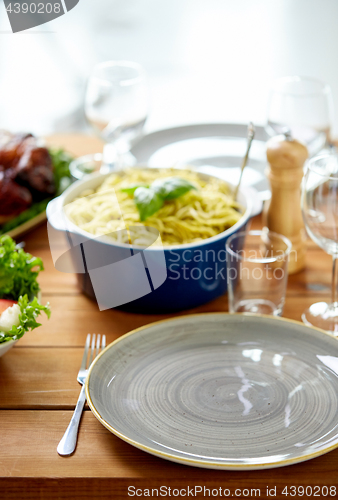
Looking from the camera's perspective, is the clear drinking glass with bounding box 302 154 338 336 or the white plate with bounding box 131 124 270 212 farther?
the white plate with bounding box 131 124 270 212

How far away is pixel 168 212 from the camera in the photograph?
110 centimetres

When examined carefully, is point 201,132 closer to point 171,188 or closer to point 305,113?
point 305,113

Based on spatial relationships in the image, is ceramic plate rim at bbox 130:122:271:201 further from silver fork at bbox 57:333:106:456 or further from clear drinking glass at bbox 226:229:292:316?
silver fork at bbox 57:333:106:456

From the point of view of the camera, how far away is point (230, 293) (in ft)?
3.37

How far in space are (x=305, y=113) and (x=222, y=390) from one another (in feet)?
2.59

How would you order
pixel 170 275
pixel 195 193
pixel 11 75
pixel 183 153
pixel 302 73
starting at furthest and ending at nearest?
pixel 11 75 < pixel 302 73 < pixel 183 153 < pixel 195 193 < pixel 170 275

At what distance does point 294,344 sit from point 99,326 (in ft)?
1.21

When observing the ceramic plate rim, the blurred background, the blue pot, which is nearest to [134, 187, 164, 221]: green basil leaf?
the blue pot

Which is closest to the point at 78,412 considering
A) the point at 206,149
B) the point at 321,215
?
the point at 321,215

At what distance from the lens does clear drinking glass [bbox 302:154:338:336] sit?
96 centimetres

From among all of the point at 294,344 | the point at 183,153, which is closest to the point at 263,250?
the point at 294,344

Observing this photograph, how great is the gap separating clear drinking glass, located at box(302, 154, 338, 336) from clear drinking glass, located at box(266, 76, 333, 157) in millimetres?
339

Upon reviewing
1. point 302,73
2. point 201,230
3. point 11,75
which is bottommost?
point 302,73

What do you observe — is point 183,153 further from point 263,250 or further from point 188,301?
point 188,301
